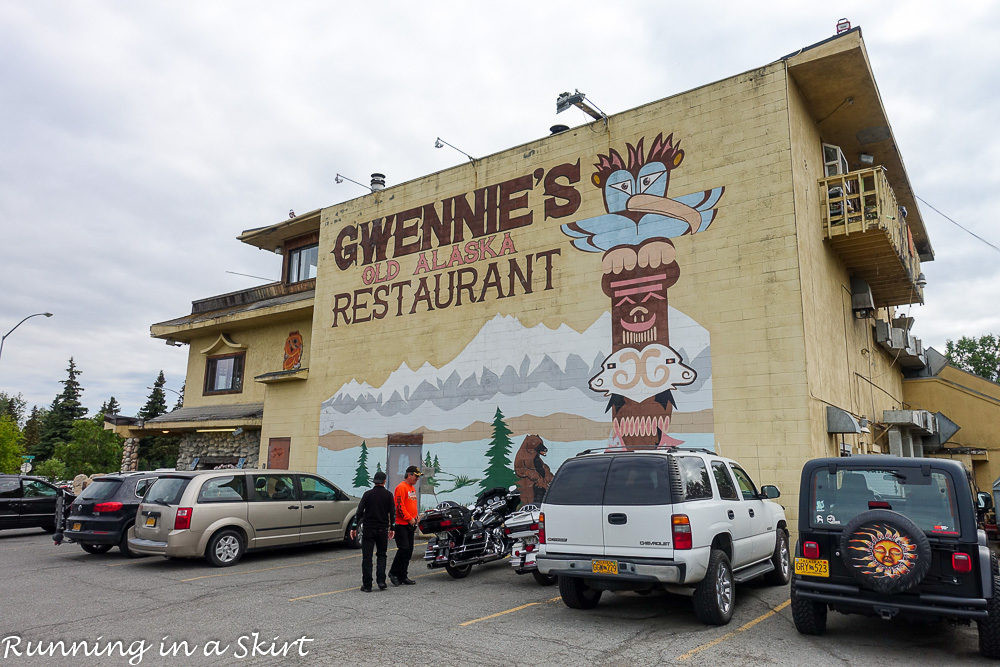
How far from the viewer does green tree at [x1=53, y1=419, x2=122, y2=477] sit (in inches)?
1909

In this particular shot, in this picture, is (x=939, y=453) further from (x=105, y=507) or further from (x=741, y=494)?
(x=105, y=507)

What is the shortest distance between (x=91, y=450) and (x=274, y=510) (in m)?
44.5

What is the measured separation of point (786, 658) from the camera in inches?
241

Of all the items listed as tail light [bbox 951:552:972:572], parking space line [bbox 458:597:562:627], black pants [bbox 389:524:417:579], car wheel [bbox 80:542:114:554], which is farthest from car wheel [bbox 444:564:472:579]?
car wheel [bbox 80:542:114:554]

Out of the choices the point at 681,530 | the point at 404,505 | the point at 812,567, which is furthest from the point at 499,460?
the point at 812,567

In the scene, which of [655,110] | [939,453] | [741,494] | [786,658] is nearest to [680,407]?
[741,494]

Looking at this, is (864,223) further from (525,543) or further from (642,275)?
(525,543)

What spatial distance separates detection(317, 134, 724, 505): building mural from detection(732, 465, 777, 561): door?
4.13 meters

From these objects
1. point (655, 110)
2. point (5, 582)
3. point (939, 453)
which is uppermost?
point (655, 110)

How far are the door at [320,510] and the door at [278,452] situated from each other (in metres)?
7.64

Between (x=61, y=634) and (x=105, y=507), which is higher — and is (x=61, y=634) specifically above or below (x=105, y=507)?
below

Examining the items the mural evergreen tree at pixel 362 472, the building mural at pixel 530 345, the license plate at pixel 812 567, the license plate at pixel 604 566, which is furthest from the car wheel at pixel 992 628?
the mural evergreen tree at pixel 362 472

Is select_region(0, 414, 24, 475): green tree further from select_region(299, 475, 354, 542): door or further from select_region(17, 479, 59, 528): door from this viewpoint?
select_region(299, 475, 354, 542): door

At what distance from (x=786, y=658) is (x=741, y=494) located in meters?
2.70
